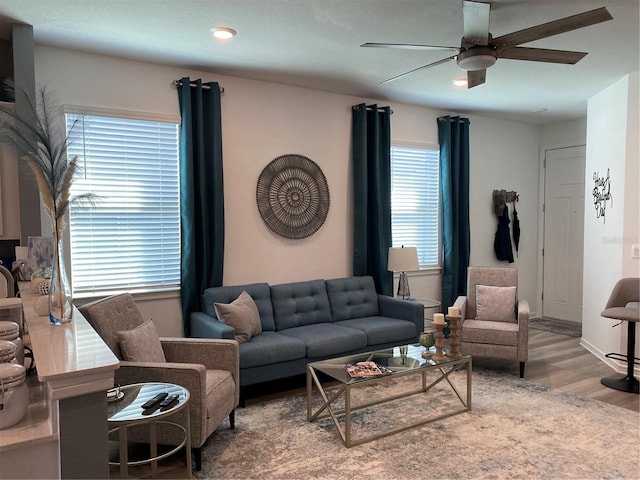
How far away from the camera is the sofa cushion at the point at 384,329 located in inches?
171

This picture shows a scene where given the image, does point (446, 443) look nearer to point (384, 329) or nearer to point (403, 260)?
point (384, 329)

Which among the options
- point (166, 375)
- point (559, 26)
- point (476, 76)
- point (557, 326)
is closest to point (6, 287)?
point (166, 375)

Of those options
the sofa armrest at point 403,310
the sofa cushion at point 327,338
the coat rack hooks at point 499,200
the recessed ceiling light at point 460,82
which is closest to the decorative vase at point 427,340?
the sofa cushion at point 327,338

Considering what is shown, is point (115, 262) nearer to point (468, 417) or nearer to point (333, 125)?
point (333, 125)

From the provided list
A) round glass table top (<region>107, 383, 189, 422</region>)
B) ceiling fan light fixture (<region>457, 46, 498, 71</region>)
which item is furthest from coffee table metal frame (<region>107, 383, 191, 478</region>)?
ceiling fan light fixture (<region>457, 46, 498, 71</region>)

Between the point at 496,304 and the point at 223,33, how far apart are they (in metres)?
3.46

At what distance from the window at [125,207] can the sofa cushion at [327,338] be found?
1.19 m

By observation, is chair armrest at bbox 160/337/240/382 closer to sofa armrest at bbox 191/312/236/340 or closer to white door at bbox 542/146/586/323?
sofa armrest at bbox 191/312/236/340

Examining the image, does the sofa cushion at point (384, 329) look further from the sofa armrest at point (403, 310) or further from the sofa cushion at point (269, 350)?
the sofa cushion at point (269, 350)

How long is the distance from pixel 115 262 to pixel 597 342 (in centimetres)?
474

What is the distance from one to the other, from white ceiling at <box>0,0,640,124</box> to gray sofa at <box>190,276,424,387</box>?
76.4 inches

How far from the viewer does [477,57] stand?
9.21ft

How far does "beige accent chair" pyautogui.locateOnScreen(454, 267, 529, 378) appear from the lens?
14.2 ft

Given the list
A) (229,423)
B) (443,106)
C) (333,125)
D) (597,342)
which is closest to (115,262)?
(229,423)
